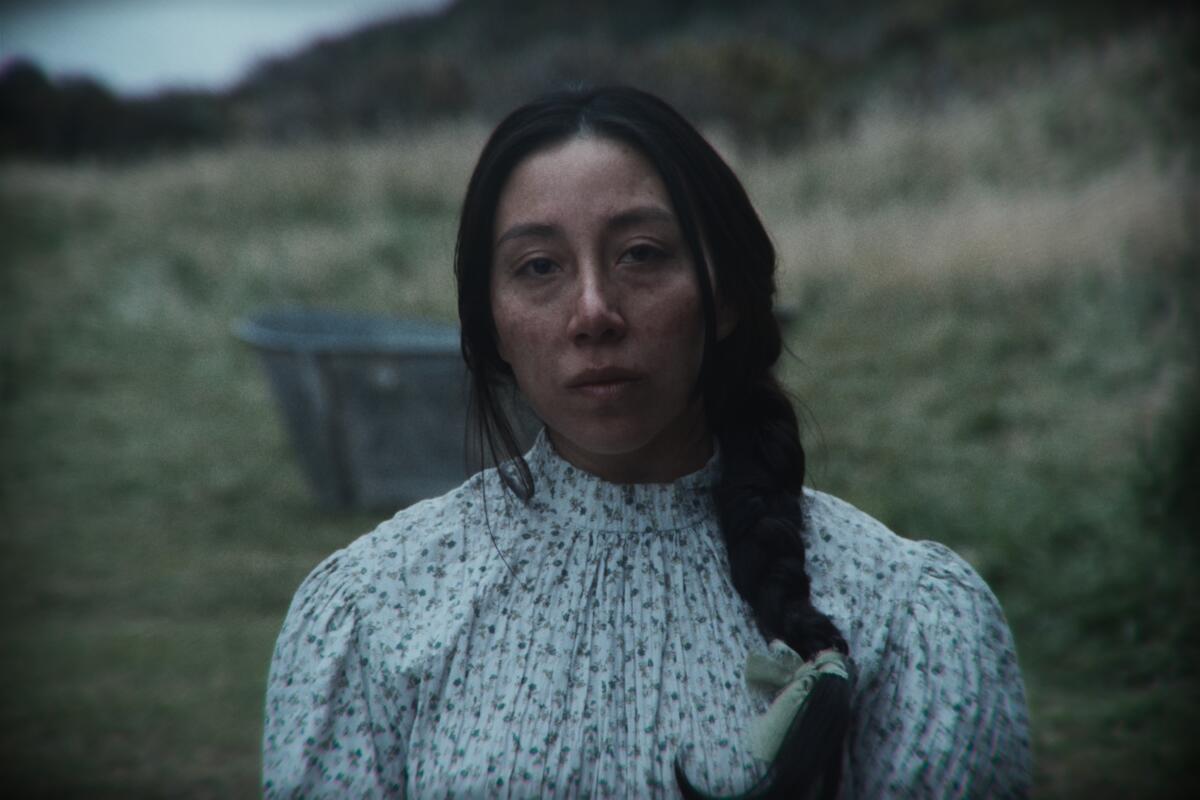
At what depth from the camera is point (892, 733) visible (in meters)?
1.62

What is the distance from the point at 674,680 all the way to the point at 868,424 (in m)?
5.53

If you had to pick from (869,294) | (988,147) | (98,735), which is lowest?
(98,735)

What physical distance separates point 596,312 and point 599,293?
3 cm

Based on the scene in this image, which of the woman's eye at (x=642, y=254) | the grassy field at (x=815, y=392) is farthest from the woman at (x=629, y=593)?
the grassy field at (x=815, y=392)

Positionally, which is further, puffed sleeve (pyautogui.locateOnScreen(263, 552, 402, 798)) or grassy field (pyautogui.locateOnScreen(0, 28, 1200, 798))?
grassy field (pyautogui.locateOnScreen(0, 28, 1200, 798))

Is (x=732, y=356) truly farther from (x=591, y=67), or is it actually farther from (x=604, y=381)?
(x=591, y=67)

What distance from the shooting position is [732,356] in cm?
182

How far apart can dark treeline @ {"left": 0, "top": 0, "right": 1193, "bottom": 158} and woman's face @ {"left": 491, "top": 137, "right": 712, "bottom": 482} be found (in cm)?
1173

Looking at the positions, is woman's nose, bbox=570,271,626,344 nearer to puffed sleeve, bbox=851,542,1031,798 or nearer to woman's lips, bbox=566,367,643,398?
woman's lips, bbox=566,367,643,398

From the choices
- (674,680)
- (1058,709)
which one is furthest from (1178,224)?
(674,680)

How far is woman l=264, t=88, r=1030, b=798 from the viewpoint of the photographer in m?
1.56

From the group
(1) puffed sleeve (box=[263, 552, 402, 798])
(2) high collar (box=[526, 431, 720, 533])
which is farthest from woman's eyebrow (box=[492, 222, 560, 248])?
(1) puffed sleeve (box=[263, 552, 402, 798])

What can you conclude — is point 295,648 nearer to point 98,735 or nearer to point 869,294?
point 98,735

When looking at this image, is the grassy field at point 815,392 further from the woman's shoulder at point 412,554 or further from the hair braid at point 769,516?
the woman's shoulder at point 412,554
